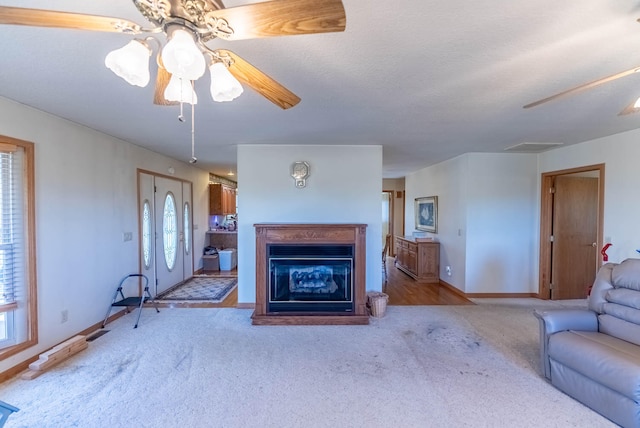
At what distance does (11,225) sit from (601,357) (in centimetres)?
474

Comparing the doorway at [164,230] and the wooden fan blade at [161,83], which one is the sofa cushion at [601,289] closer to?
the wooden fan blade at [161,83]

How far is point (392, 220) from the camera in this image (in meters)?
9.37

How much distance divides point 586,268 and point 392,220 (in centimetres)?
504

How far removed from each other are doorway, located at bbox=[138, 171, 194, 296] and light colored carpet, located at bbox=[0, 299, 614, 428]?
1.36m

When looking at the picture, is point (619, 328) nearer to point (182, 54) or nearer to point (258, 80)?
point (258, 80)

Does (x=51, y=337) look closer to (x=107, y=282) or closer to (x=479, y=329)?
(x=107, y=282)

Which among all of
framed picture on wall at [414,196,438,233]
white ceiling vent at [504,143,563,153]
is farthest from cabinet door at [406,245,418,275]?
white ceiling vent at [504,143,563,153]

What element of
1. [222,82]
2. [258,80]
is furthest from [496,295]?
[222,82]

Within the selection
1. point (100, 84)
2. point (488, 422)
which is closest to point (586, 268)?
point (488, 422)

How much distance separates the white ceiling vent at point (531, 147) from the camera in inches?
164

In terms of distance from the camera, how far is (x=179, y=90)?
58.0 inches

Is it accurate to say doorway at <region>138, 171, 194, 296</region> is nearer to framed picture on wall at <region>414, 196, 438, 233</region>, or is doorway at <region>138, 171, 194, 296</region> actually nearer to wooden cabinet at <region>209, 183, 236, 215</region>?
wooden cabinet at <region>209, 183, 236, 215</region>

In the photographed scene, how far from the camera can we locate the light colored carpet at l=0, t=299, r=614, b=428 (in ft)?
6.79

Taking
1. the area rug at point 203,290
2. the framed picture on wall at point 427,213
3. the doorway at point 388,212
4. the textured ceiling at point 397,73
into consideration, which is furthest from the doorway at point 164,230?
the doorway at point 388,212
